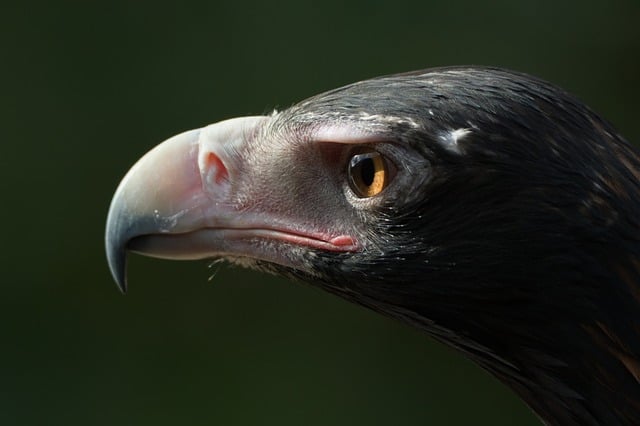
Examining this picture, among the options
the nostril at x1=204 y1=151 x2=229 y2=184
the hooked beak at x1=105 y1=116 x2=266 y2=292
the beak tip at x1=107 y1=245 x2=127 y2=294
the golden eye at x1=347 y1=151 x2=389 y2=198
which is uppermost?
the golden eye at x1=347 y1=151 x2=389 y2=198

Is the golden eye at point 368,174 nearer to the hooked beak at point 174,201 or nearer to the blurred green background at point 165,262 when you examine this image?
the hooked beak at point 174,201

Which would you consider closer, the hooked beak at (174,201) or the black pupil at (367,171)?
the black pupil at (367,171)

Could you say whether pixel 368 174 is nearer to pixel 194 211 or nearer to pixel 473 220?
pixel 473 220

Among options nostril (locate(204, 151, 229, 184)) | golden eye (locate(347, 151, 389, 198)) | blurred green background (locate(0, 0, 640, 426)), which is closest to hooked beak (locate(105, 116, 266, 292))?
nostril (locate(204, 151, 229, 184))

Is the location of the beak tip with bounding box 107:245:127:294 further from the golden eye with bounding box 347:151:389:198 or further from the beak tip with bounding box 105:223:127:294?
the golden eye with bounding box 347:151:389:198

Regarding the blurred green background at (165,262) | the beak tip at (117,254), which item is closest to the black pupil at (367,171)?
the beak tip at (117,254)

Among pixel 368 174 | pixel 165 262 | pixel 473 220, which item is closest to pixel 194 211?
pixel 368 174

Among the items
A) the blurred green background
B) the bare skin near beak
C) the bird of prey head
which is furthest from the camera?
the blurred green background
